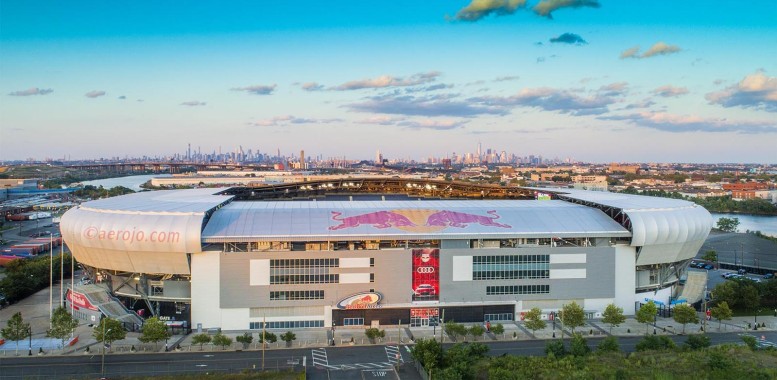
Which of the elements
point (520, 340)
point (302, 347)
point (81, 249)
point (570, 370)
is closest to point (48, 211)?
point (81, 249)

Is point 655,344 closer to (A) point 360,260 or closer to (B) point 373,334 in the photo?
(B) point 373,334

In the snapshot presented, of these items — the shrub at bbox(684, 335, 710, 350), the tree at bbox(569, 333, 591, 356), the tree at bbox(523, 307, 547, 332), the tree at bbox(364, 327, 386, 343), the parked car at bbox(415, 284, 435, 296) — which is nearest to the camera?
the tree at bbox(569, 333, 591, 356)

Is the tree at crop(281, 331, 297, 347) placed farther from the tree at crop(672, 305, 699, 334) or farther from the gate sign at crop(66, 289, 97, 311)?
the tree at crop(672, 305, 699, 334)

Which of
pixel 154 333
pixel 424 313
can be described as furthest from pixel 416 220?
pixel 154 333

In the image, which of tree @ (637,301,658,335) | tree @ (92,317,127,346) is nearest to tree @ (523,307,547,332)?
tree @ (637,301,658,335)

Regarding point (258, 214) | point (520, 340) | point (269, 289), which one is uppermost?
point (258, 214)

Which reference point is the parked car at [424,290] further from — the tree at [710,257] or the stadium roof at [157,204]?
the tree at [710,257]

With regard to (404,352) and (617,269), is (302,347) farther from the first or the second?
(617,269)

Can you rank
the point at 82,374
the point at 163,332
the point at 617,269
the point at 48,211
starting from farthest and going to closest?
the point at 48,211, the point at 617,269, the point at 163,332, the point at 82,374
